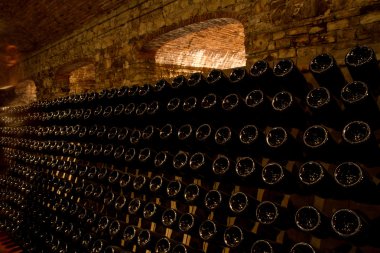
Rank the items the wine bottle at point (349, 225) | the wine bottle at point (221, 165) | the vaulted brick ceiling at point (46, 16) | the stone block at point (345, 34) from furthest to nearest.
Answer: the vaulted brick ceiling at point (46, 16) < the stone block at point (345, 34) < the wine bottle at point (221, 165) < the wine bottle at point (349, 225)

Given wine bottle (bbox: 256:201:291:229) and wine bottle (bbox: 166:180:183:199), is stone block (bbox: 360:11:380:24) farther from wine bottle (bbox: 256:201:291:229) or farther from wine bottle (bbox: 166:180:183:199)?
wine bottle (bbox: 166:180:183:199)

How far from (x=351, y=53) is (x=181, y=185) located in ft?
4.93

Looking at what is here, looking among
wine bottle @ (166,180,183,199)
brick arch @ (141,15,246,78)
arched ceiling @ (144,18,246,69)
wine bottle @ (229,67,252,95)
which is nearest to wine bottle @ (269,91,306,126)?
wine bottle @ (229,67,252,95)

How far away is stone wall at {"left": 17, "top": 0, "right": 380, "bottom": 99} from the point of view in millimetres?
2803

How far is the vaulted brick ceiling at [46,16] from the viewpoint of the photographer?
547 cm

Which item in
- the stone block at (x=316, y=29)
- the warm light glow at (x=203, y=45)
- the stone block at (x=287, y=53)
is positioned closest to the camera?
the stone block at (x=316, y=29)

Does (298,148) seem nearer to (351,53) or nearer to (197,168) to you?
(351,53)

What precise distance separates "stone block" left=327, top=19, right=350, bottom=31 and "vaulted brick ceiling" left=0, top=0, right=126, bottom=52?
3736 millimetres

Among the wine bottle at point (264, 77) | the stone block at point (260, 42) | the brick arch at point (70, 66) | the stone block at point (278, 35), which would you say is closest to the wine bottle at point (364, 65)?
the wine bottle at point (264, 77)

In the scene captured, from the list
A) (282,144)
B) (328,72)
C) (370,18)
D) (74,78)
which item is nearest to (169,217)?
(282,144)

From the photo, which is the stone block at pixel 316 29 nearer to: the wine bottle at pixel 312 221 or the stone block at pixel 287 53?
the stone block at pixel 287 53

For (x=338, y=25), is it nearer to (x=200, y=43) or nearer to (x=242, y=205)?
(x=242, y=205)

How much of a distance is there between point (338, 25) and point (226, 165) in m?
2.06

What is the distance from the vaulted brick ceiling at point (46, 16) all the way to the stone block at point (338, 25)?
374 cm
